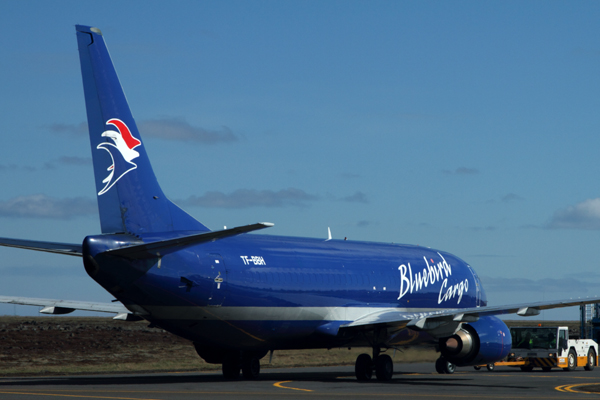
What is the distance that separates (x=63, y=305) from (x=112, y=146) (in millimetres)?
8647

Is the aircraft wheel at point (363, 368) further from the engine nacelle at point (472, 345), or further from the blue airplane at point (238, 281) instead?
the engine nacelle at point (472, 345)

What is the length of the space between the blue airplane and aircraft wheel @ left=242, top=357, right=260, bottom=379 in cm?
3

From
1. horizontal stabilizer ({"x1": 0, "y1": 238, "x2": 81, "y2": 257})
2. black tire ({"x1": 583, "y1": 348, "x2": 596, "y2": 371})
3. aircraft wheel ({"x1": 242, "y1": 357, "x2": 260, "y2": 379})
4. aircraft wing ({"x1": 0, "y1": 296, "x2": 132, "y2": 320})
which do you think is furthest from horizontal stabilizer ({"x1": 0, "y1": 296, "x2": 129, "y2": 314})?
black tire ({"x1": 583, "y1": 348, "x2": 596, "y2": 371})

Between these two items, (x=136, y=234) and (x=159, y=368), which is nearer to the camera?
(x=136, y=234)

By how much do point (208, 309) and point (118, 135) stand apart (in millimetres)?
5457

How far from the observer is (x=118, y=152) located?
23281 mm

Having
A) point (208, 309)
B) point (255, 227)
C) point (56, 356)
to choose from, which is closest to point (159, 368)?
point (56, 356)

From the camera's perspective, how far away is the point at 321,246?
29969mm

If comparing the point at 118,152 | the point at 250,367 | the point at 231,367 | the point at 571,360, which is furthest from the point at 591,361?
the point at 118,152

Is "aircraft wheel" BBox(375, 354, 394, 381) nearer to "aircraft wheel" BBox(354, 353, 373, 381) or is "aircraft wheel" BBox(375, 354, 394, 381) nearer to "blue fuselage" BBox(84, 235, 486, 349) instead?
"aircraft wheel" BBox(354, 353, 373, 381)

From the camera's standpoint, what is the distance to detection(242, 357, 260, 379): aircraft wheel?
29.5 m

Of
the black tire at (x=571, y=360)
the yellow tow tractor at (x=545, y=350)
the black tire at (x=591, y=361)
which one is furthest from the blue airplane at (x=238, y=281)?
the black tire at (x=591, y=361)

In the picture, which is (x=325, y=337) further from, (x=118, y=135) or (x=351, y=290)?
(x=118, y=135)

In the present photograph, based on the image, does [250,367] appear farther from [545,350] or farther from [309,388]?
[545,350]
